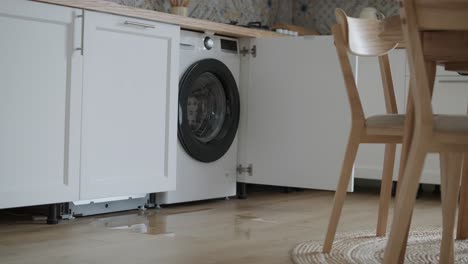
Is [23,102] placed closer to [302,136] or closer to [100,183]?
[100,183]

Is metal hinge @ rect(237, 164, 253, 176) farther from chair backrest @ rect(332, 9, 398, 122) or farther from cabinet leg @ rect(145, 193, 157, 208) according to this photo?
chair backrest @ rect(332, 9, 398, 122)

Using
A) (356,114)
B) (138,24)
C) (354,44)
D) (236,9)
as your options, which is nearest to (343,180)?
(356,114)

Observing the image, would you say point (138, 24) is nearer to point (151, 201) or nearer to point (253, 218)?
point (151, 201)

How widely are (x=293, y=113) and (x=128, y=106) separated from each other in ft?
3.37

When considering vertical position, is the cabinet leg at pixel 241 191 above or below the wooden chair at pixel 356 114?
below

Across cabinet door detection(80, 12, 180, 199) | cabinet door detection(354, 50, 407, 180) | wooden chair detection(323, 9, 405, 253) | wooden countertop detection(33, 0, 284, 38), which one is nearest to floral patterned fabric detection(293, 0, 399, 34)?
cabinet door detection(354, 50, 407, 180)

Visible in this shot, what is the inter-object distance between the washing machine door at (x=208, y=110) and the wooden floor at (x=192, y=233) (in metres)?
0.30

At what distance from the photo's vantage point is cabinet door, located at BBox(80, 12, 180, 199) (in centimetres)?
313

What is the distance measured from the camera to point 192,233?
2.91m

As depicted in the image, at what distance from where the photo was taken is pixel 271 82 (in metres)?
4.03

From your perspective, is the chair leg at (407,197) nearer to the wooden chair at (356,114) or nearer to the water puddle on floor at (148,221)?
the wooden chair at (356,114)

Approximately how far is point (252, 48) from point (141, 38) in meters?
0.90

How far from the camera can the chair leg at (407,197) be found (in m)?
1.82

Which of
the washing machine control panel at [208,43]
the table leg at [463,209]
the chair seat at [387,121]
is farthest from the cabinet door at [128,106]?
the table leg at [463,209]
